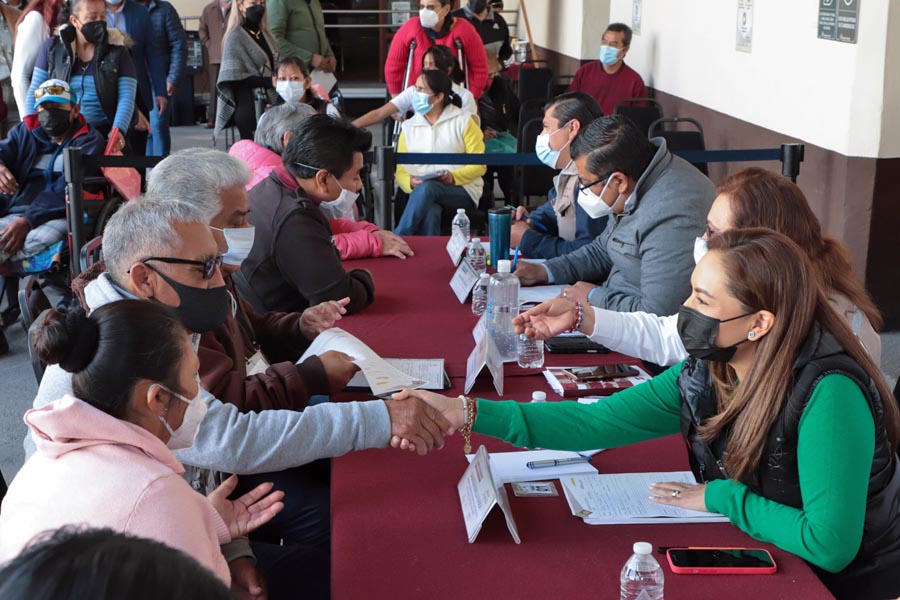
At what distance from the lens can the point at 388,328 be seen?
293 centimetres

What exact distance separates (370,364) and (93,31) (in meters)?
3.84

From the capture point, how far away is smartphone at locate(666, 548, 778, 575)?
157 cm

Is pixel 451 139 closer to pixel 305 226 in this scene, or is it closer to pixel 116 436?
pixel 305 226

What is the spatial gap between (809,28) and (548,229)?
178cm

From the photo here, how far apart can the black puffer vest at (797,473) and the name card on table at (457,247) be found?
6.01 ft

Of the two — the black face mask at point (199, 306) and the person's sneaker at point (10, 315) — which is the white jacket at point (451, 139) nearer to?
the person's sneaker at point (10, 315)

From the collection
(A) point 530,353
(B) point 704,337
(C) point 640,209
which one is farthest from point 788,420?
(C) point 640,209

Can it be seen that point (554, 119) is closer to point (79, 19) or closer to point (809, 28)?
point (809, 28)

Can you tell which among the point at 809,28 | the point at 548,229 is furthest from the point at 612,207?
the point at 809,28

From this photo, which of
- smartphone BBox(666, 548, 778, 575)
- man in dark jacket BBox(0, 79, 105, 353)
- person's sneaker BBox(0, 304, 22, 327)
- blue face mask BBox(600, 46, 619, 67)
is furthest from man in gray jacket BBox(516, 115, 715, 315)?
blue face mask BBox(600, 46, 619, 67)

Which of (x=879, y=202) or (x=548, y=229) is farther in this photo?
(x=879, y=202)

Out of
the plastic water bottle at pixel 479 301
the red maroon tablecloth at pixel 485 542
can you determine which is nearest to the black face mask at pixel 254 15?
the plastic water bottle at pixel 479 301

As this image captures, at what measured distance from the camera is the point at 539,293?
3289mm

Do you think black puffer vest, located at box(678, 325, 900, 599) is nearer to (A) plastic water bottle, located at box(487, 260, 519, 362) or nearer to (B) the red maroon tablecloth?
(B) the red maroon tablecloth
